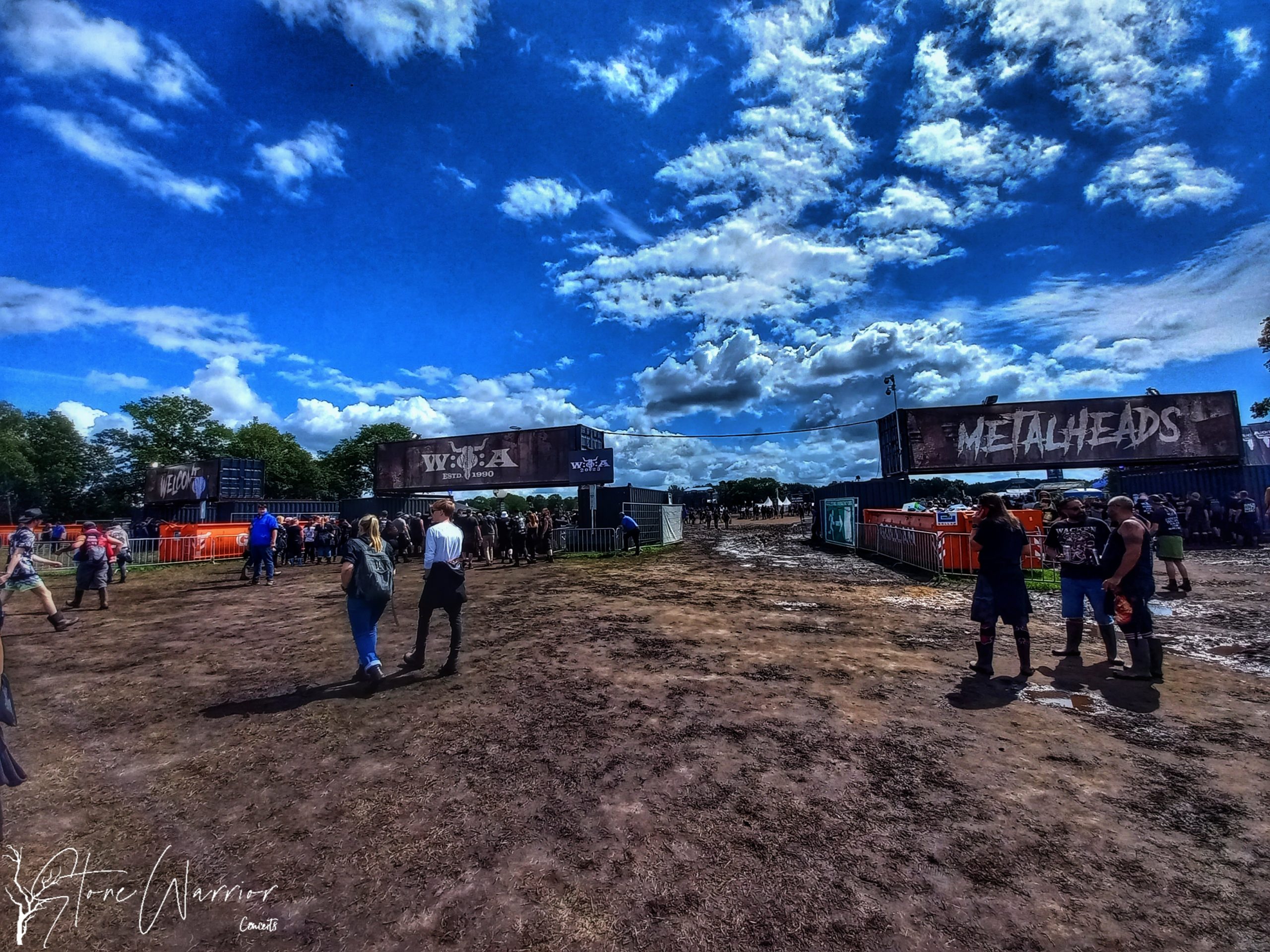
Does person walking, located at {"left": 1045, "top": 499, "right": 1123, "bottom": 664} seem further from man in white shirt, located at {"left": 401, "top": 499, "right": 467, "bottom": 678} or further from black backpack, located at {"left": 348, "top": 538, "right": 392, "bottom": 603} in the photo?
black backpack, located at {"left": 348, "top": 538, "right": 392, "bottom": 603}

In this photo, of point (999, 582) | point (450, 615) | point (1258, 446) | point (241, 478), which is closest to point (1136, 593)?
point (999, 582)

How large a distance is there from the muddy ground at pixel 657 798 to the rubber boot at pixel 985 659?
273mm

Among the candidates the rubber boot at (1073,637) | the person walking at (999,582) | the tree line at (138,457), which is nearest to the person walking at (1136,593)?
the rubber boot at (1073,637)

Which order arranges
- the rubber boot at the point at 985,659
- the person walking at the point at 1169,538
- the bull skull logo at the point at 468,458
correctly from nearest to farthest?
the rubber boot at the point at 985,659
the person walking at the point at 1169,538
the bull skull logo at the point at 468,458

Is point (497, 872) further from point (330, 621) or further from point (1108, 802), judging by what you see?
point (330, 621)

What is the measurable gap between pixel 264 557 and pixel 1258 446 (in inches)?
1735

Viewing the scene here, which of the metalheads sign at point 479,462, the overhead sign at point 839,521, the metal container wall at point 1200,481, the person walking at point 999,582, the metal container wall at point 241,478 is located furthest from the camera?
the metal container wall at point 241,478

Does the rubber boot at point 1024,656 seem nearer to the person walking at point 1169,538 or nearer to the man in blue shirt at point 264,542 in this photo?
the person walking at point 1169,538

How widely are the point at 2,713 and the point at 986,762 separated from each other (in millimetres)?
5703

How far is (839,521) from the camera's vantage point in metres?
23.2

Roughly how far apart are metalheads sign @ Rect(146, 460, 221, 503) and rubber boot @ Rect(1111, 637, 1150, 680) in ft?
123

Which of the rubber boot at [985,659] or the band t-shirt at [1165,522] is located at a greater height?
the band t-shirt at [1165,522]

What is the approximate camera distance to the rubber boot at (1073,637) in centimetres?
611

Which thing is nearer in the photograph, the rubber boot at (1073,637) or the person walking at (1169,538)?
the rubber boot at (1073,637)
